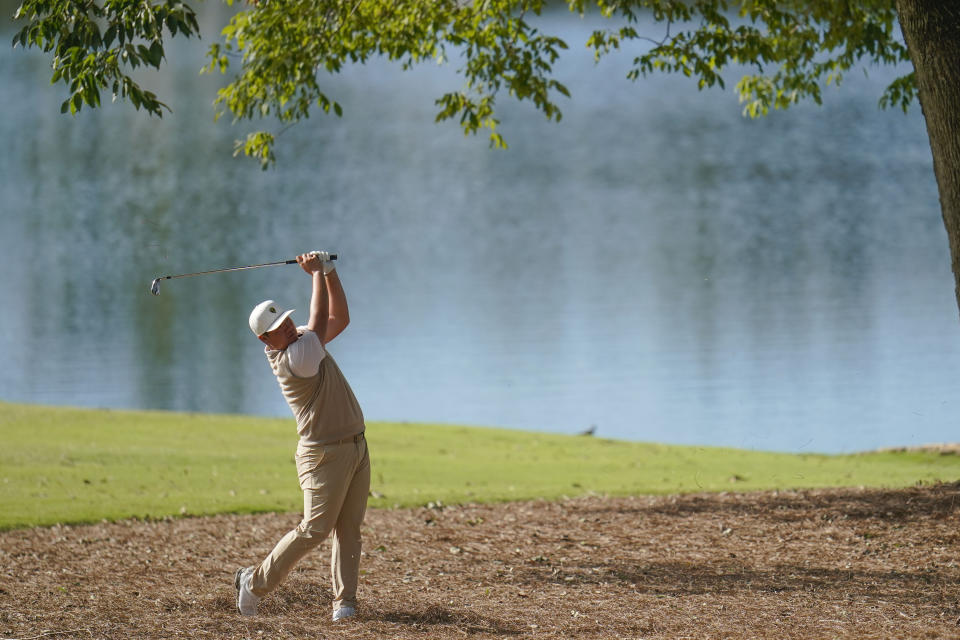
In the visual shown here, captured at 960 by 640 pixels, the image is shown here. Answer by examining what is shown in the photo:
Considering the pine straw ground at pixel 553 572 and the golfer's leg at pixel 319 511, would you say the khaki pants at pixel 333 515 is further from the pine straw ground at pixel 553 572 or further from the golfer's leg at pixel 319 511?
the pine straw ground at pixel 553 572

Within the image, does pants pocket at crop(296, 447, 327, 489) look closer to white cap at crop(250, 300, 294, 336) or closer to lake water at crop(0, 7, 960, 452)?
white cap at crop(250, 300, 294, 336)

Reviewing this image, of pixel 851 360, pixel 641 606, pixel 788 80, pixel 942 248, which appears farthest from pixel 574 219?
pixel 641 606

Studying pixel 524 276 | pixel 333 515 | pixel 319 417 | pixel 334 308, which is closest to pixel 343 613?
pixel 333 515

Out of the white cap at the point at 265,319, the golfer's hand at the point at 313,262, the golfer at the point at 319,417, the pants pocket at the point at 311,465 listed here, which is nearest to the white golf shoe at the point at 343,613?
the golfer at the point at 319,417

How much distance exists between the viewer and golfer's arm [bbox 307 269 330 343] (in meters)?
6.18

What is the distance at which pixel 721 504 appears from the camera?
32.5 feet

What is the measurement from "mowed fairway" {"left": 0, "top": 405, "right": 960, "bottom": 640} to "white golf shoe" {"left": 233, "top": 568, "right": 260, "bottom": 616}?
83 millimetres

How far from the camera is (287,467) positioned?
1280 cm

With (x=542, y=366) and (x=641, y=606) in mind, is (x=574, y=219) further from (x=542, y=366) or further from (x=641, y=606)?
(x=641, y=606)

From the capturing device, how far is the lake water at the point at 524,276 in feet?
64.8

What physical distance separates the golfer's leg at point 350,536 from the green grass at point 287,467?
4.04 m

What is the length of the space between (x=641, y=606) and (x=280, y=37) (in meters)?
6.26

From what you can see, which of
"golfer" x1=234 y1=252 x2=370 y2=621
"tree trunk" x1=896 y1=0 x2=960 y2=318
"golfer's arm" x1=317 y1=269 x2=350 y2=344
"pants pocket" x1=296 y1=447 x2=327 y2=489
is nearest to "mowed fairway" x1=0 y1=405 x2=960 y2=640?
"golfer" x1=234 y1=252 x2=370 y2=621

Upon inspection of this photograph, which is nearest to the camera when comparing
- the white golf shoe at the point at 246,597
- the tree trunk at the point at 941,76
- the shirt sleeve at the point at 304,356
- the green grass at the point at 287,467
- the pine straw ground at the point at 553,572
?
the shirt sleeve at the point at 304,356
